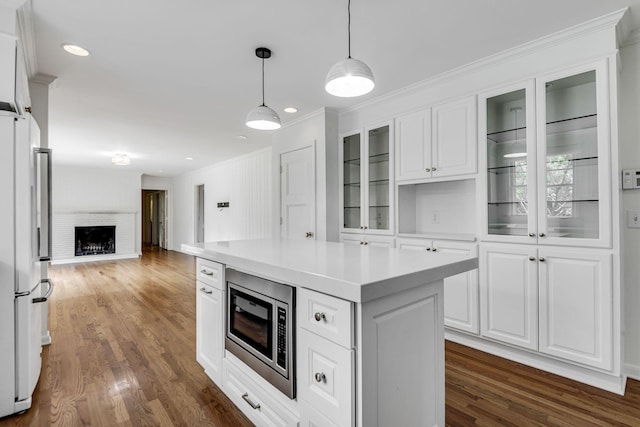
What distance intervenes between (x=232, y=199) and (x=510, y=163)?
20.4 feet

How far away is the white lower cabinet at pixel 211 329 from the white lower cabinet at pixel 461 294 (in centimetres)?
181

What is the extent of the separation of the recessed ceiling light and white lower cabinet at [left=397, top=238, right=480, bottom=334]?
10.7 feet

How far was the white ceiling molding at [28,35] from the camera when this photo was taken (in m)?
1.95

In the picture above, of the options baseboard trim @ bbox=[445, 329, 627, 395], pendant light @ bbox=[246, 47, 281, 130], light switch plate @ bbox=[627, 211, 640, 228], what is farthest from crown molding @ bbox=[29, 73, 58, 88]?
light switch plate @ bbox=[627, 211, 640, 228]

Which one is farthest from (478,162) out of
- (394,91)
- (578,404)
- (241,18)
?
(241,18)

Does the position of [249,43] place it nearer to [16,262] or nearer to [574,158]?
[16,262]

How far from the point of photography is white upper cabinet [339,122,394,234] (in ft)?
11.5

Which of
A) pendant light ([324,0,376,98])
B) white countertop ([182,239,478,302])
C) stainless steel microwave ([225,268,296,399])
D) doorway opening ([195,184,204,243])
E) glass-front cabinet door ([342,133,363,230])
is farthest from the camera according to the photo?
doorway opening ([195,184,204,243])

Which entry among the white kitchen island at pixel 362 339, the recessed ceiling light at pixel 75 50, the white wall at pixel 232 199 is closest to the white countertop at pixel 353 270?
the white kitchen island at pixel 362 339

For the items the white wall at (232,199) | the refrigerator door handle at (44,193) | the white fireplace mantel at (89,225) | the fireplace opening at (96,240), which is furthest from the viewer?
the fireplace opening at (96,240)

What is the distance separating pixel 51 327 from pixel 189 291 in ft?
5.64

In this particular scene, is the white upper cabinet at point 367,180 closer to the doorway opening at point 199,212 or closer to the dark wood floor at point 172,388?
the dark wood floor at point 172,388

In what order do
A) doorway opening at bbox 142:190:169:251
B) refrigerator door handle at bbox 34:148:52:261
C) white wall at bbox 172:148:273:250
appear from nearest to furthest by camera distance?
refrigerator door handle at bbox 34:148:52:261, white wall at bbox 172:148:273:250, doorway opening at bbox 142:190:169:251

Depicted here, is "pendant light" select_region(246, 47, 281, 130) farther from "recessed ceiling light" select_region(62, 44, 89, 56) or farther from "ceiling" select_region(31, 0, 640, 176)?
"recessed ceiling light" select_region(62, 44, 89, 56)
